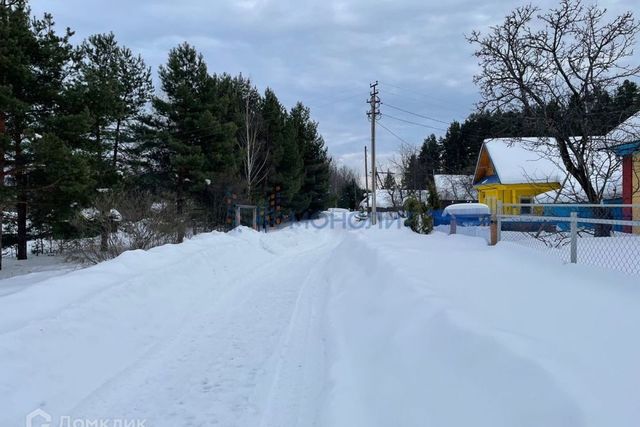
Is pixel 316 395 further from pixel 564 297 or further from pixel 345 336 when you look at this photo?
pixel 564 297

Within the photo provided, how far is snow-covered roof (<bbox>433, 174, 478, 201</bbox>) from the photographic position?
1746 inches

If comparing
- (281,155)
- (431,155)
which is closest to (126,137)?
(281,155)

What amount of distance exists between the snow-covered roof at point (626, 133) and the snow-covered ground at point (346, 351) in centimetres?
799

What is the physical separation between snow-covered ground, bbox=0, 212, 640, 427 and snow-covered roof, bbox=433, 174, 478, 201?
38.6 meters

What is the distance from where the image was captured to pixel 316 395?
156 inches

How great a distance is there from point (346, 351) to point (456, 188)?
1711 inches

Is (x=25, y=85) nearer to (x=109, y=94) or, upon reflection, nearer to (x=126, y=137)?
(x=109, y=94)

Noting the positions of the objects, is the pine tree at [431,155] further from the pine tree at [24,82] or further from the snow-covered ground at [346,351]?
the snow-covered ground at [346,351]

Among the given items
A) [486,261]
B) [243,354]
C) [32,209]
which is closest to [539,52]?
[486,261]

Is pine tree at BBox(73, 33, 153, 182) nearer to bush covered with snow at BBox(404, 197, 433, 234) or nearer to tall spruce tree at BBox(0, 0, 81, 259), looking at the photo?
tall spruce tree at BBox(0, 0, 81, 259)

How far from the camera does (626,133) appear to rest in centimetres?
1312

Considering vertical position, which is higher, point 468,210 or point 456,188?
point 456,188

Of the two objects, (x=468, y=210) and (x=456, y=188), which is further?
(x=456, y=188)

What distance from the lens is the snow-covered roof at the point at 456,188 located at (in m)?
44.3
